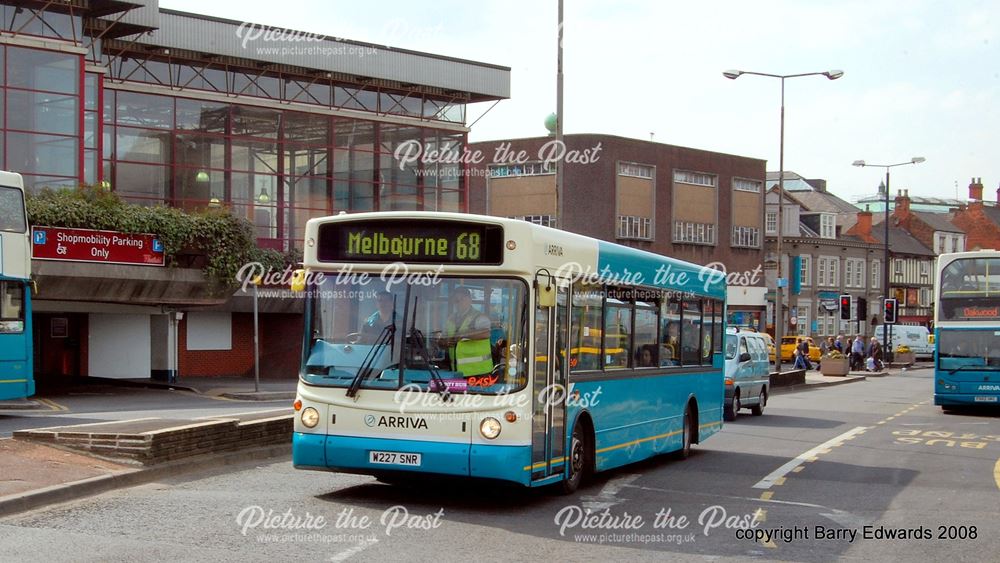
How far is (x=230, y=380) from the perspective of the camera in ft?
133

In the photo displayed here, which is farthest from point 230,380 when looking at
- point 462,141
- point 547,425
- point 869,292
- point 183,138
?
point 869,292

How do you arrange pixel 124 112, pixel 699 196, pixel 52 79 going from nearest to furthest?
pixel 52 79 → pixel 124 112 → pixel 699 196

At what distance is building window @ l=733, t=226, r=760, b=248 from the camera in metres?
77.8

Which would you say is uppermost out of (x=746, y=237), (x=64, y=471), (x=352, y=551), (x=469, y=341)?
(x=746, y=237)

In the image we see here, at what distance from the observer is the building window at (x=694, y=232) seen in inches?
2889

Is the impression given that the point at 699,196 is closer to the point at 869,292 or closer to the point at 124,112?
the point at 869,292

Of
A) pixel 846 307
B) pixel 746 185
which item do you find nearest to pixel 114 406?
pixel 846 307

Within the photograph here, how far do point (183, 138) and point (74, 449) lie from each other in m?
30.2

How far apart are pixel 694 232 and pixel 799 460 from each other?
58.8 metres

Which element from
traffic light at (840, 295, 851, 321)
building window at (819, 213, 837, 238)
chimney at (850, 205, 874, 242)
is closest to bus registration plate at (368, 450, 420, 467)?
traffic light at (840, 295, 851, 321)

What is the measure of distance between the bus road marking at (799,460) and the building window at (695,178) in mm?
51404

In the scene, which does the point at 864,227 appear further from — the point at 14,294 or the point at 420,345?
the point at 420,345

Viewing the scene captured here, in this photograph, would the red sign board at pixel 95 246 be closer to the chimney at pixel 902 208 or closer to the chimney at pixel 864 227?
the chimney at pixel 864 227

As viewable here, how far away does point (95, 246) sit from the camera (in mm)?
32719
